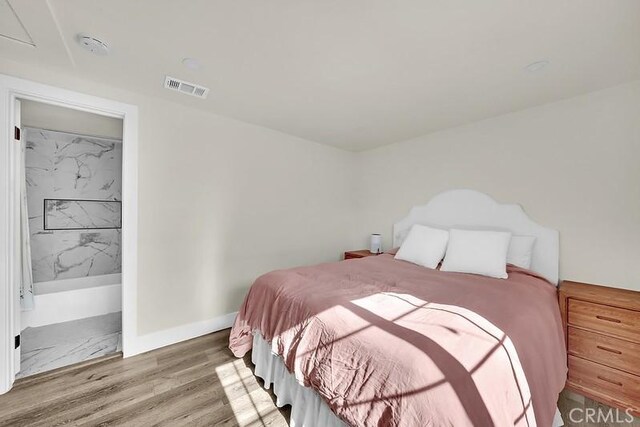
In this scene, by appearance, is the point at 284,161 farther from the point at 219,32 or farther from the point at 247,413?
the point at 247,413

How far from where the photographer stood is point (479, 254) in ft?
7.33

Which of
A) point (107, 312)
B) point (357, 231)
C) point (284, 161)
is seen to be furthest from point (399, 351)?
point (107, 312)

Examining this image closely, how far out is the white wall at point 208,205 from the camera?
7.39 ft

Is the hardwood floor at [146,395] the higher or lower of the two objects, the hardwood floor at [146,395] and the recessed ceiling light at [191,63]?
the lower

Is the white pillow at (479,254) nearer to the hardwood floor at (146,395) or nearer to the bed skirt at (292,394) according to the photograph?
the bed skirt at (292,394)

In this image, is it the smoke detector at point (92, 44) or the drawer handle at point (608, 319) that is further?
the drawer handle at point (608, 319)

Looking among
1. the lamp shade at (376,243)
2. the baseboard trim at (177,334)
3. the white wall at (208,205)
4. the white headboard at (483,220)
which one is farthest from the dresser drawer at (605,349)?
the baseboard trim at (177,334)

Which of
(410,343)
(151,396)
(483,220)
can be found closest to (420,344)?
(410,343)

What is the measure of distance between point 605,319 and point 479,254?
2.72ft

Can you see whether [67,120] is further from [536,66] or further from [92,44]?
[536,66]

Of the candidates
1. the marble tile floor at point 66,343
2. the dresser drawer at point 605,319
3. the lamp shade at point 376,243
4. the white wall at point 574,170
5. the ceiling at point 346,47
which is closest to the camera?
the ceiling at point 346,47

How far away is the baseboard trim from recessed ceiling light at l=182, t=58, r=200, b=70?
233 cm

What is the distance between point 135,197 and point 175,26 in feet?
4.83

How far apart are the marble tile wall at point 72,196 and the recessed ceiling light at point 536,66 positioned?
4744 mm
